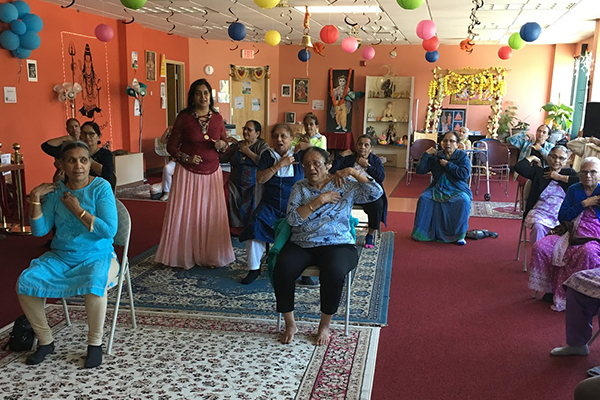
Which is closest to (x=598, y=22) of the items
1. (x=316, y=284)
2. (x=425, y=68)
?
(x=425, y=68)

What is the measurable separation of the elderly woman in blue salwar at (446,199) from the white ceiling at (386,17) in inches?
98.2

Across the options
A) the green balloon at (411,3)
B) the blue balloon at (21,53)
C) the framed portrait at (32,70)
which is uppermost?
the green balloon at (411,3)

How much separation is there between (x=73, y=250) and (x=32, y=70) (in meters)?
5.74

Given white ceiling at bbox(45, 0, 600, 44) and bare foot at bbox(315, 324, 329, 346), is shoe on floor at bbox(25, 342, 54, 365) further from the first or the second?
white ceiling at bbox(45, 0, 600, 44)

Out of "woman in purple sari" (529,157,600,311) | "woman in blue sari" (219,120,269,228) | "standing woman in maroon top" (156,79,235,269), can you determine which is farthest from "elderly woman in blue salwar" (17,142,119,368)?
"woman in purple sari" (529,157,600,311)

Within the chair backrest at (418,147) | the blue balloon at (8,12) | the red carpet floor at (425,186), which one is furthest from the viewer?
the chair backrest at (418,147)

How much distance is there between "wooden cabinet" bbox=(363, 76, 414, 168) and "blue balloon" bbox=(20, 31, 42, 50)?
7.45 m

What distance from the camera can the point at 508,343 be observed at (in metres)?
3.42

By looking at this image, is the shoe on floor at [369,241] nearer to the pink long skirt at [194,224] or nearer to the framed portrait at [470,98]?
→ the pink long skirt at [194,224]

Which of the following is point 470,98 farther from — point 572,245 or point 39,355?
point 39,355

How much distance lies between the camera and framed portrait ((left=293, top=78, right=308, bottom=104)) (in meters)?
13.7

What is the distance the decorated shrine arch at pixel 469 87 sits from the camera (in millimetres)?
11836

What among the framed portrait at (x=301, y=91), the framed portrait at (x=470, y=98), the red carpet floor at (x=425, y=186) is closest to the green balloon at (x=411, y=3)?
the red carpet floor at (x=425, y=186)

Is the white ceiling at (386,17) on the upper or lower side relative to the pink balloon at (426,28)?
upper
